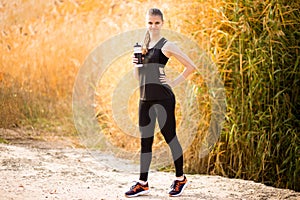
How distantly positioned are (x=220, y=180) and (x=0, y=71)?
3.43 metres

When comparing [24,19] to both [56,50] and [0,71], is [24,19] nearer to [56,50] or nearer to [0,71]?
[56,50]

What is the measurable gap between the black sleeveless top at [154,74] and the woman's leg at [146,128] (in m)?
0.06

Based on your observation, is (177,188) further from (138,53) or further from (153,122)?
(138,53)

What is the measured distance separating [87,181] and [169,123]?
3.08ft

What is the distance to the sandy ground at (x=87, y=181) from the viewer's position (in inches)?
150

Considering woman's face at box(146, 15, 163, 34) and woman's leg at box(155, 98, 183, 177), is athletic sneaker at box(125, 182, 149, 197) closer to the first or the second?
woman's leg at box(155, 98, 183, 177)

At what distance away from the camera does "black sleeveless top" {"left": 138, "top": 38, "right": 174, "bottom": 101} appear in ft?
11.8

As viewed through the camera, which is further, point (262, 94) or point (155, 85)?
point (262, 94)

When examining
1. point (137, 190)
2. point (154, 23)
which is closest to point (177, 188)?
point (137, 190)

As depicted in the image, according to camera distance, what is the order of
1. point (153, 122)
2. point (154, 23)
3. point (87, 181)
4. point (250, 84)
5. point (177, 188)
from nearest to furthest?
point (154, 23) → point (153, 122) → point (177, 188) → point (87, 181) → point (250, 84)

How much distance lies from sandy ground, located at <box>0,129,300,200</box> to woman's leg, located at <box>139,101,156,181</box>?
247 mm

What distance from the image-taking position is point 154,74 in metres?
3.62

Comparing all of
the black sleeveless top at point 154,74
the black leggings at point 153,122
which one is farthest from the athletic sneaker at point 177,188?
the black sleeveless top at point 154,74

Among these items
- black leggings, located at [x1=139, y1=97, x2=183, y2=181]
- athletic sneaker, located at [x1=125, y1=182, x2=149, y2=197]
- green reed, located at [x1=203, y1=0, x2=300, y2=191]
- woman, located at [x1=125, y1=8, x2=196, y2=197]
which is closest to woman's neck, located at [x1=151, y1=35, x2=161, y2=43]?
woman, located at [x1=125, y1=8, x2=196, y2=197]
